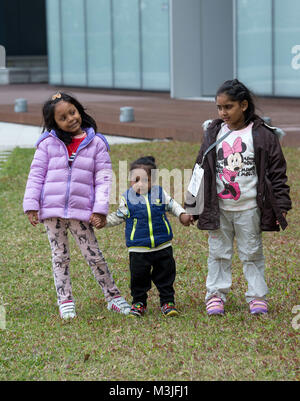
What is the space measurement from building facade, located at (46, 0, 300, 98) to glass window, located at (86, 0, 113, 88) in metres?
0.03

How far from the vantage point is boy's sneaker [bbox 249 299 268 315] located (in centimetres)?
486

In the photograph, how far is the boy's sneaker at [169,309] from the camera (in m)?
4.91

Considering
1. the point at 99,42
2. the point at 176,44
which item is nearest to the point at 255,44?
the point at 176,44

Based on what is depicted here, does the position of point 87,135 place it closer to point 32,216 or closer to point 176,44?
point 32,216

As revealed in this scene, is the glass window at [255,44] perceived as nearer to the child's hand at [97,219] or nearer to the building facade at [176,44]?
the building facade at [176,44]

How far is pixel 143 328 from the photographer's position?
184 inches

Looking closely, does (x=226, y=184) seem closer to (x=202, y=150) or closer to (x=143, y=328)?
(x=202, y=150)

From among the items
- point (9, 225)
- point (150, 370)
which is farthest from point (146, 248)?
point (9, 225)

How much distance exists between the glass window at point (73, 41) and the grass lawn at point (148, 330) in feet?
64.7

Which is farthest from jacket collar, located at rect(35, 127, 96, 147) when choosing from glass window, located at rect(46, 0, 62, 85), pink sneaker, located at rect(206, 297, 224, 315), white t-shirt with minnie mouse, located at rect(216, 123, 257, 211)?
glass window, located at rect(46, 0, 62, 85)

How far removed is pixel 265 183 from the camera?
461 centimetres

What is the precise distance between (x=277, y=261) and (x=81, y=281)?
159cm

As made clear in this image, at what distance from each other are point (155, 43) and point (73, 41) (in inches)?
193

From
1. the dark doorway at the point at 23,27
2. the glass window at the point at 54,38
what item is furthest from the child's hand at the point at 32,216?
the dark doorway at the point at 23,27
